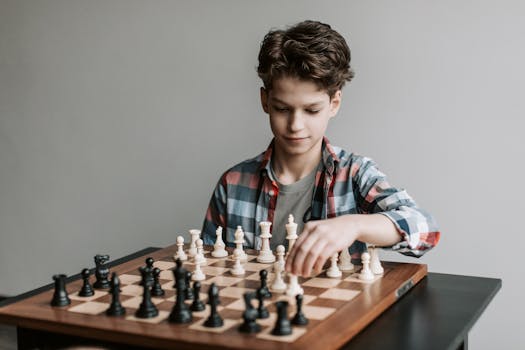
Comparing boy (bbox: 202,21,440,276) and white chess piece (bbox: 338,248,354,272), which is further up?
boy (bbox: 202,21,440,276)

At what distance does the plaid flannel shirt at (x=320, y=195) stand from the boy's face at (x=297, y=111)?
0.17 meters

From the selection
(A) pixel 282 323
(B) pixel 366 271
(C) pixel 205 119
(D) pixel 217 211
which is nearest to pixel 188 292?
(A) pixel 282 323

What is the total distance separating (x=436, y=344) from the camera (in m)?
1.27

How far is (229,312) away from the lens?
1.36 meters

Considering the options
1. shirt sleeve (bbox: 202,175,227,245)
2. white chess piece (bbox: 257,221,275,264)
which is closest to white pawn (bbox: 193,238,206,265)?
white chess piece (bbox: 257,221,275,264)

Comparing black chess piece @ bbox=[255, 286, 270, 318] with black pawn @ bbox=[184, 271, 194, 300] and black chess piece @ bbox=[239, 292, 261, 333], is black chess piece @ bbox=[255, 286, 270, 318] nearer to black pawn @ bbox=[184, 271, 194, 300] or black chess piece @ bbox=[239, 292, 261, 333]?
black chess piece @ bbox=[239, 292, 261, 333]

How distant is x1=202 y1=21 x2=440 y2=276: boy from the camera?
1.92 meters

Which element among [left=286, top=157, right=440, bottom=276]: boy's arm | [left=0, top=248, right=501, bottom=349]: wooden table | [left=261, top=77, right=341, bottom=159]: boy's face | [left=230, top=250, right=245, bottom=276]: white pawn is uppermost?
[left=261, top=77, right=341, bottom=159]: boy's face

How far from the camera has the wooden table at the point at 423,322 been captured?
1.29m

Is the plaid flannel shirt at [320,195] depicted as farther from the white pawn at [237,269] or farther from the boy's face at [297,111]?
the white pawn at [237,269]

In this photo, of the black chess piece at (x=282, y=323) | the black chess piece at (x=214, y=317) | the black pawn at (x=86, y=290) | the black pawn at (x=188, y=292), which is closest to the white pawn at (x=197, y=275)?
the black pawn at (x=188, y=292)

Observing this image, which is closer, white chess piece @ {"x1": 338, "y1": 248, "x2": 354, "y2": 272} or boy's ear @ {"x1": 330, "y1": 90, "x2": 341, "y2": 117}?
white chess piece @ {"x1": 338, "y1": 248, "x2": 354, "y2": 272}

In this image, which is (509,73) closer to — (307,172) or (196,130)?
(307,172)

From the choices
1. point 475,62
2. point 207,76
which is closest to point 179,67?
point 207,76
